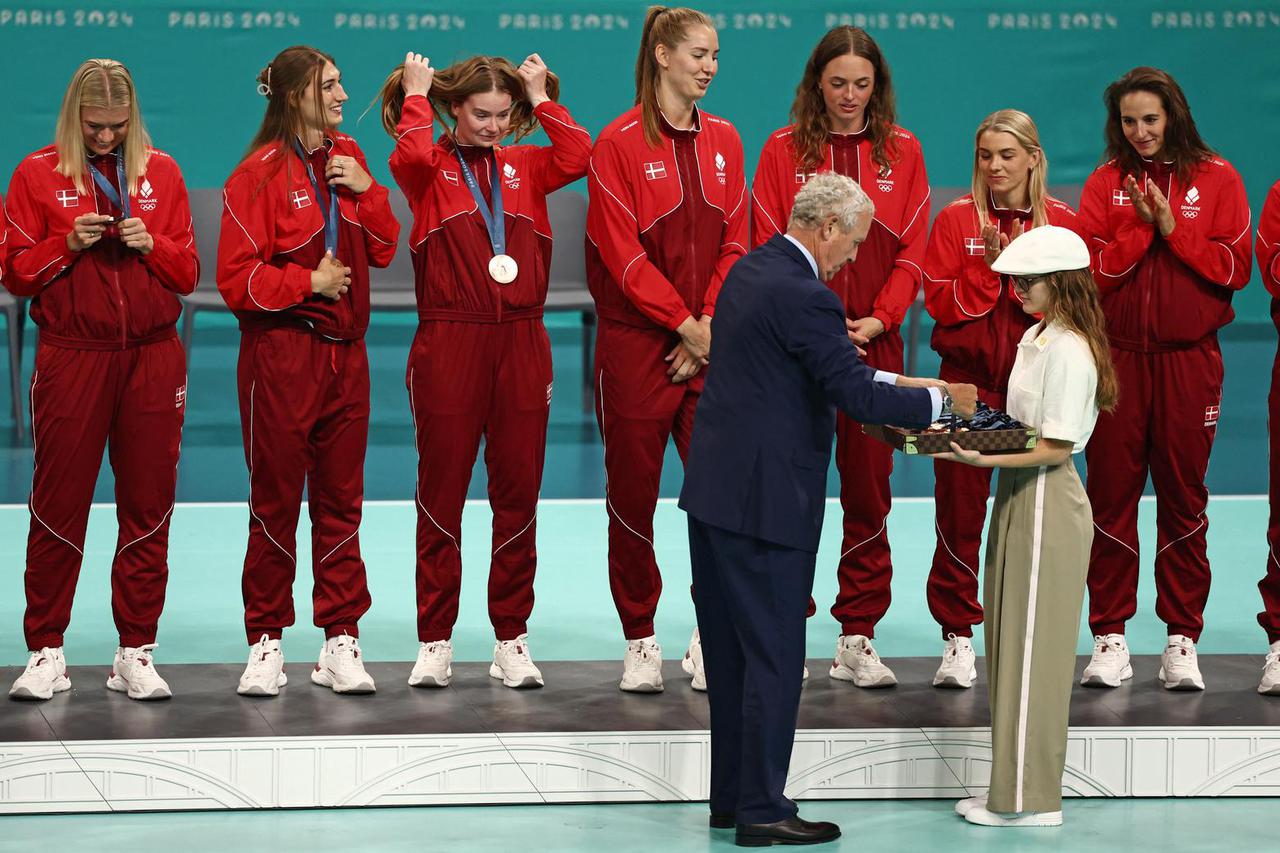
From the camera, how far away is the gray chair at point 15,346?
9.73 m

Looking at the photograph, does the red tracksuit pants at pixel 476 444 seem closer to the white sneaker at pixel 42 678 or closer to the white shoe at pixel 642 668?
the white shoe at pixel 642 668

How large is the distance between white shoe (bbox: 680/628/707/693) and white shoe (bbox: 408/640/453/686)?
0.73 metres

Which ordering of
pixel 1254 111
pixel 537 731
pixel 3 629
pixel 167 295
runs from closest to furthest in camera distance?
pixel 537 731, pixel 167 295, pixel 3 629, pixel 1254 111

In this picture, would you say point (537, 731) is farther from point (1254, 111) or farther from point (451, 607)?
point (1254, 111)

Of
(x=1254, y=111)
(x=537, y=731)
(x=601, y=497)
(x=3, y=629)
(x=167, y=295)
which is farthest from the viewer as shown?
(x=1254, y=111)

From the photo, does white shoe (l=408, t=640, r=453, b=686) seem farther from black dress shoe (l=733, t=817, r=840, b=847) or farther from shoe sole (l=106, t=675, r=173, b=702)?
black dress shoe (l=733, t=817, r=840, b=847)

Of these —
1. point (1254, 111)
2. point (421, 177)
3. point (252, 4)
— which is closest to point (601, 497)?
point (421, 177)

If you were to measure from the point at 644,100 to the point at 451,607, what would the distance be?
5.29 ft

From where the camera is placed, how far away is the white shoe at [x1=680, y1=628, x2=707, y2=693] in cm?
501

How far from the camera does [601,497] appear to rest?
28.2ft

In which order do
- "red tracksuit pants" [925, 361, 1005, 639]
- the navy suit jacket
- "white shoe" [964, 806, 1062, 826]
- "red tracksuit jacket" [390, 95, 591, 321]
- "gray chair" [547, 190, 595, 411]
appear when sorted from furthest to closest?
1. "gray chair" [547, 190, 595, 411]
2. "red tracksuit pants" [925, 361, 1005, 639]
3. "red tracksuit jacket" [390, 95, 591, 321]
4. "white shoe" [964, 806, 1062, 826]
5. the navy suit jacket

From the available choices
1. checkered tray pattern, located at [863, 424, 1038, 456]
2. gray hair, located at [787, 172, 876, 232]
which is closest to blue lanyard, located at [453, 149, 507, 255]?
gray hair, located at [787, 172, 876, 232]

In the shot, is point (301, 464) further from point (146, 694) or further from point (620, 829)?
point (620, 829)

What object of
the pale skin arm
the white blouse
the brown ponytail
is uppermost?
the brown ponytail
